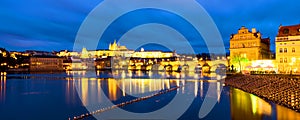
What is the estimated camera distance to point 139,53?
191 m

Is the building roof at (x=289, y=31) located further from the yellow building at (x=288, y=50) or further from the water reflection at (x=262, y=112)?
the water reflection at (x=262, y=112)

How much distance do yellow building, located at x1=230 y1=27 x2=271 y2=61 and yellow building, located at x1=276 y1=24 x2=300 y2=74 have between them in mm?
6350

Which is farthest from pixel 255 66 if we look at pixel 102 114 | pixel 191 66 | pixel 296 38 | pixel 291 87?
pixel 191 66

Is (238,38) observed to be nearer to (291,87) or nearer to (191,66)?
(291,87)

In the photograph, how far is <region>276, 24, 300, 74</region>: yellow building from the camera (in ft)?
131

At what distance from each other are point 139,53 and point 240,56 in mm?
143604

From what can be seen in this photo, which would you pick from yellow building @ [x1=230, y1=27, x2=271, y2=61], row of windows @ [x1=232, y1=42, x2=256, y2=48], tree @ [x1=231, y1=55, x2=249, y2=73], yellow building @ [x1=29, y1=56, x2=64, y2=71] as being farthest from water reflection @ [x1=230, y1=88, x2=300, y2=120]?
yellow building @ [x1=29, y1=56, x2=64, y2=71]

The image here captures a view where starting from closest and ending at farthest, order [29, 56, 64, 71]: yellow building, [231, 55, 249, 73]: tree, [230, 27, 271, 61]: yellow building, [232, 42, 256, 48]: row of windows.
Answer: [231, 55, 249, 73]: tree, [230, 27, 271, 61]: yellow building, [232, 42, 256, 48]: row of windows, [29, 56, 64, 71]: yellow building

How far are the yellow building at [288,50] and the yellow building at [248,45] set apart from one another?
6.35 meters

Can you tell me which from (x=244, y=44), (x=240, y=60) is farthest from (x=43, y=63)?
(x=240, y=60)

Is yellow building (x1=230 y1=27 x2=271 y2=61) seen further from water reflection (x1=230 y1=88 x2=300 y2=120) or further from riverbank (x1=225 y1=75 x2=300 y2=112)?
water reflection (x1=230 y1=88 x2=300 y2=120)

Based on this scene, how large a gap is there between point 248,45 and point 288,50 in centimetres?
911

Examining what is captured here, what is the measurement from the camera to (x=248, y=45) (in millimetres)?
49406

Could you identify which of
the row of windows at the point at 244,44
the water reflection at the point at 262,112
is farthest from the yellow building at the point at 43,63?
the water reflection at the point at 262,112
